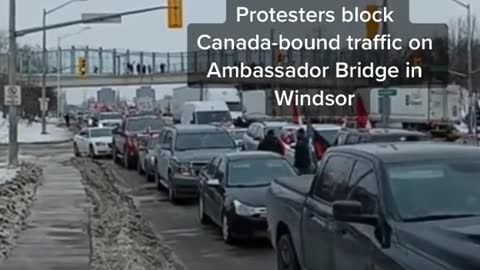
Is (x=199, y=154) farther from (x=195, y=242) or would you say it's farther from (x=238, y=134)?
(x=238, y=134)

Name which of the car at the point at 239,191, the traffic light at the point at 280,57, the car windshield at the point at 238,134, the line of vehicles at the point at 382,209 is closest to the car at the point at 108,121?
the traffic light at the point at 280,57

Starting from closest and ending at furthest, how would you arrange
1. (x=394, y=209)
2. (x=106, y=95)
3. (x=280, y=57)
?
(x=394, y=209) < (x=280, y=57) < (x=106, y=95)

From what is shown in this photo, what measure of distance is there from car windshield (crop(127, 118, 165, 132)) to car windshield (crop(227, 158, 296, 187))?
2036cm

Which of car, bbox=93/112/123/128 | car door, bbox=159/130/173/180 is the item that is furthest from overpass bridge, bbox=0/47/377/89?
car door, bbox=159/130/173/180

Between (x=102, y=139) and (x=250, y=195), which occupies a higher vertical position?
(x=250, y=195)

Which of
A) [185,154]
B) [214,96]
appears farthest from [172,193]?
[214,96]

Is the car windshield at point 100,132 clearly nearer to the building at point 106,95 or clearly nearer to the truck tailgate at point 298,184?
the truck tailgate at point 298,184

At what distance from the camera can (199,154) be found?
23.8m

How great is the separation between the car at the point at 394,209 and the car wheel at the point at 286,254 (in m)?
0.39

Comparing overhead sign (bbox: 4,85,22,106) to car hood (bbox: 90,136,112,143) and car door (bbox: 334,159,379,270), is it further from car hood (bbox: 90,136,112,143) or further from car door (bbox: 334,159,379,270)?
car door (bbox: 334,159,379,270)

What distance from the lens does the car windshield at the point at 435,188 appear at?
7508 mm

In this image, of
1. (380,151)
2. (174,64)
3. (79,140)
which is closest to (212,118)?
(79,140)

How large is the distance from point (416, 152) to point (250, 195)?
24.6ft

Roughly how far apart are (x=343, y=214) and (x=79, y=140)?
38100 millimetres
